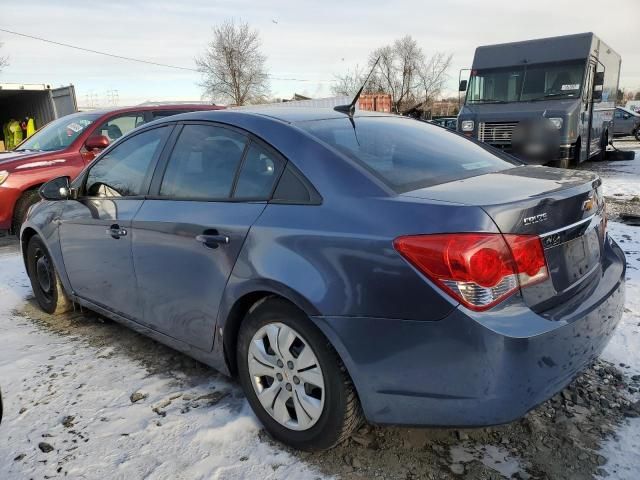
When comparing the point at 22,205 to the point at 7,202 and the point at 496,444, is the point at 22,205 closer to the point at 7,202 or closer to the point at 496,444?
the point at 7,202

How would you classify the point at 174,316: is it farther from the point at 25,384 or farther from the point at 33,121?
the point at 33,121

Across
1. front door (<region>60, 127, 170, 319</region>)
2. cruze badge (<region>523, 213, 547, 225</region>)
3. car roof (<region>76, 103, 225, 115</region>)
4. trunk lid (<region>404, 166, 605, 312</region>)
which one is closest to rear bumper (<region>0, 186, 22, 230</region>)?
car roof (<region>76, 103, 225, 115</region>)

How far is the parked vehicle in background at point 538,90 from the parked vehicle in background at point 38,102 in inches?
460

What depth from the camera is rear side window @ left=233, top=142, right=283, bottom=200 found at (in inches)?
95.2

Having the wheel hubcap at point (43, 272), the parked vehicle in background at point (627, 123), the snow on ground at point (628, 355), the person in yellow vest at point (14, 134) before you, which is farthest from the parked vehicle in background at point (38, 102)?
the parked vehicle in background at point (627, 123)

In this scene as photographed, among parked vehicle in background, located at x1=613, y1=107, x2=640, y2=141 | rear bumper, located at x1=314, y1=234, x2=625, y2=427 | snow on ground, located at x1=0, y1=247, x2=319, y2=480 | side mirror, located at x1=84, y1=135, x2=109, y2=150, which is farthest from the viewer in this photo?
parked vehicle in background, located at x1=613, y1=107, x2=640, y2=141

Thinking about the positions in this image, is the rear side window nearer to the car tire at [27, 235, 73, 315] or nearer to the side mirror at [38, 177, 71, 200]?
the side mirror at [38, 177, 71, 200]

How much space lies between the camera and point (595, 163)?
1427 cm

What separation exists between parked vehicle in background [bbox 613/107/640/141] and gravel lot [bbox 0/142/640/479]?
24.4m

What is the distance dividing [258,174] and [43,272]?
2719 mm

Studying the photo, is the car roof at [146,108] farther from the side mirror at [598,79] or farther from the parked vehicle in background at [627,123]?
the parked vehicle in background at [627,123]

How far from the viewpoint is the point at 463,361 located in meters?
1.82

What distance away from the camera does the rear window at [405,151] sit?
2324 mm

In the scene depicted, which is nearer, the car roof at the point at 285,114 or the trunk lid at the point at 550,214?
the trunk lid at the point at 550,214
